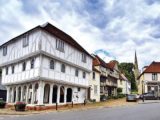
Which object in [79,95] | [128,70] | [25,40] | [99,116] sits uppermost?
[128,70]

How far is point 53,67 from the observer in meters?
36.8

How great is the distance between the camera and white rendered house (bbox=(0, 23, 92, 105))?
3469cm

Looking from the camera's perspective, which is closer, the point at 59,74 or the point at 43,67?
the point at 43,67

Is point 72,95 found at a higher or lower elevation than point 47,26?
lower

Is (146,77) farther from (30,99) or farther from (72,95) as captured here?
(30,99)

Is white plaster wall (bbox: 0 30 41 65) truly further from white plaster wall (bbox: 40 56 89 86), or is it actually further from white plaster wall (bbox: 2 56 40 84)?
white plaster wall (bbox: 40 56 89 86)

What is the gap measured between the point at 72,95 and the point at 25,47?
11436 mm

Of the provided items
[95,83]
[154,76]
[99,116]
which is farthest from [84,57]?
[154,76]

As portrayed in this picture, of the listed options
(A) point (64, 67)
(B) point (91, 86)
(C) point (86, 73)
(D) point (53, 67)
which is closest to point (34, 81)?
(D) point (53, 67)

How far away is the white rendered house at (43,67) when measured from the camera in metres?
34.7

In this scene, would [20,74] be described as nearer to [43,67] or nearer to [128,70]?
[43,67]

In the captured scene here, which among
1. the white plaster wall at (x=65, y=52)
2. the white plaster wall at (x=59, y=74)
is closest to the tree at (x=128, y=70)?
the white plaster wall at (x=65, y=52)

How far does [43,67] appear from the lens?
1363 inches

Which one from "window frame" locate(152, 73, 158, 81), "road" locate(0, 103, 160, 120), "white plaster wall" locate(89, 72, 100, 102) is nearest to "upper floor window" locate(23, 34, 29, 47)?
"road" locate(0, 103, 160, 120)
